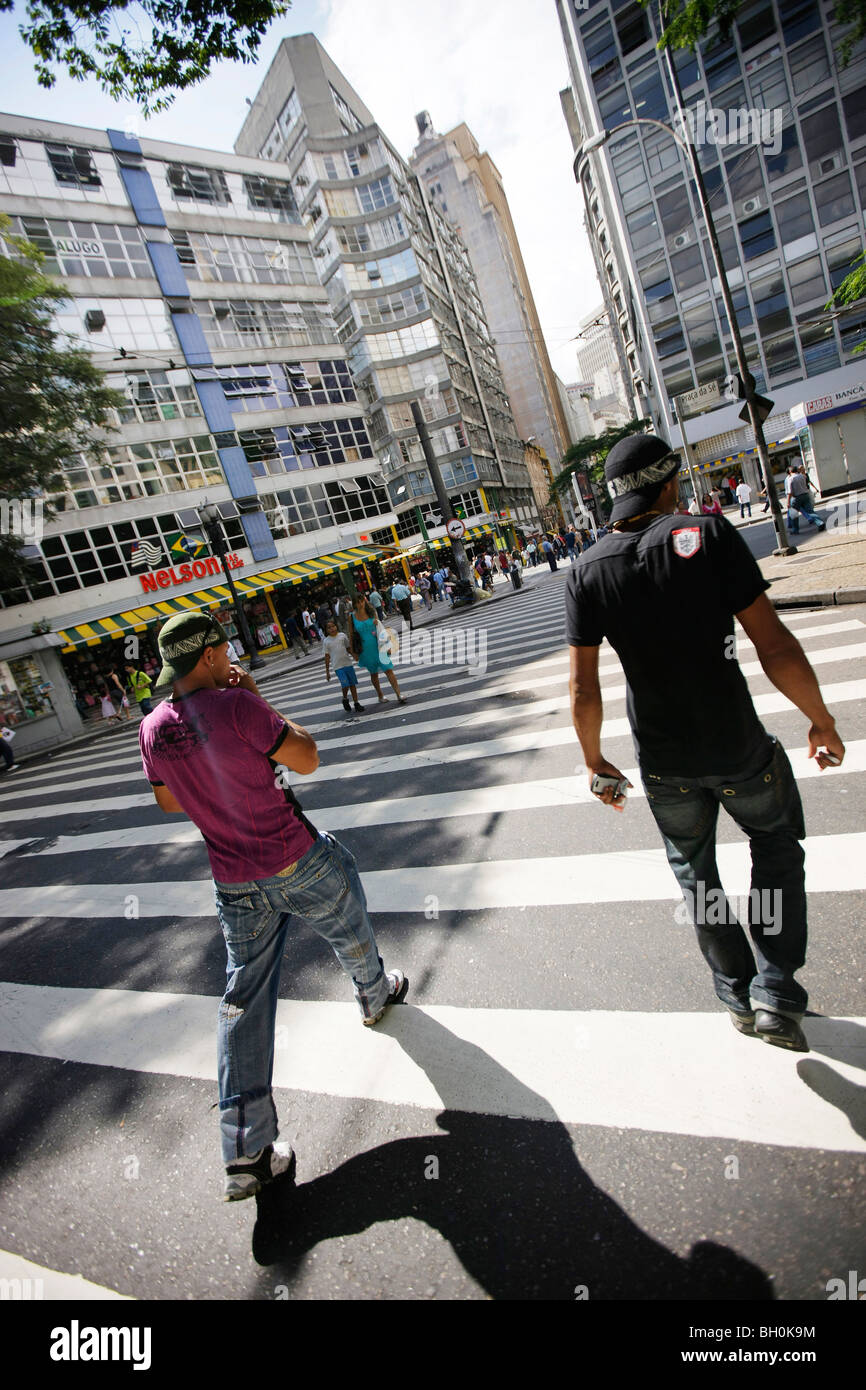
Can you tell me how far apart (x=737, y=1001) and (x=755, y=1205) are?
644 millimetres

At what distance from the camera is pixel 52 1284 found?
84.3 inches

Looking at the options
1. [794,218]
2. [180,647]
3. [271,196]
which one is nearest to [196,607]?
[271,196]

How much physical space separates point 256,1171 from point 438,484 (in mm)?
21750

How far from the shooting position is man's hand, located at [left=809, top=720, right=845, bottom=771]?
2122 mm

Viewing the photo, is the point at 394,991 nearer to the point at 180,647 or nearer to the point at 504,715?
the point at 180,647

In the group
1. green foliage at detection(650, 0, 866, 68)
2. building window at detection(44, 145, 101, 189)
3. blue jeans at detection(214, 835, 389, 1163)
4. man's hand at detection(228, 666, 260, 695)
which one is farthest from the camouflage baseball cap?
building window at detection(44, 145, 101, 189)

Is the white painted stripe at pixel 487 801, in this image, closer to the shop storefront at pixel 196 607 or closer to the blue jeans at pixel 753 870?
the blue jeans at pixel 753 870

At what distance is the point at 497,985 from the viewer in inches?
116

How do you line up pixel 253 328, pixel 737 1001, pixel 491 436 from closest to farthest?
pixel 737 1001 < pixel 253 328 < pixel 491 436

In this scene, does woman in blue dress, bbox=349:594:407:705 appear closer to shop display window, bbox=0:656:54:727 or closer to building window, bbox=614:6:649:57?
shop display window, bbox=0:656:54:727

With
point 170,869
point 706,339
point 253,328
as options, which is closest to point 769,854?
point 170,869

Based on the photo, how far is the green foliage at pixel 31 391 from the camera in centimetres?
1828

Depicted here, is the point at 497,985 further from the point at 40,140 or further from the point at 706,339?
the point at 706,339

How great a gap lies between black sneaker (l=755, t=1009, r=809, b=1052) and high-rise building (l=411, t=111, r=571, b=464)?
3961 inches
